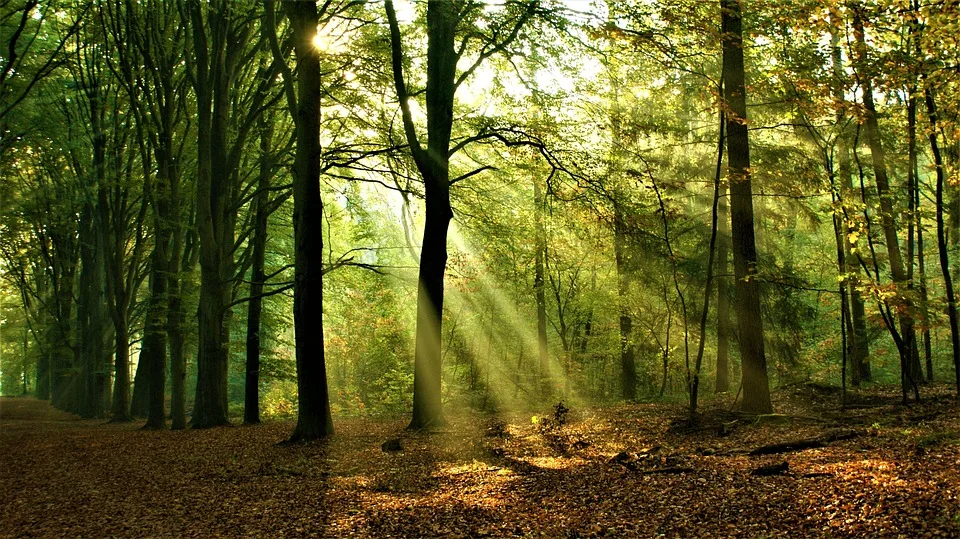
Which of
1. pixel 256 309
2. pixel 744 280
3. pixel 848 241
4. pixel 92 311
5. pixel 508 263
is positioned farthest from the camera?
pixel 92 311

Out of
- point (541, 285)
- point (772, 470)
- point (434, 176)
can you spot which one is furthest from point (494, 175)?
point (772, 470)

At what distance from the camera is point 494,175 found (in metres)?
18.0

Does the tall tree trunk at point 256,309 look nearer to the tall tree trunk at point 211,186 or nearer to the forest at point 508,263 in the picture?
the forest at point 508,263

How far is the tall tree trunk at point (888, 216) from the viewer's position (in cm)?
852

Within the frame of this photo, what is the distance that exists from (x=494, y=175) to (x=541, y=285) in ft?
17.6

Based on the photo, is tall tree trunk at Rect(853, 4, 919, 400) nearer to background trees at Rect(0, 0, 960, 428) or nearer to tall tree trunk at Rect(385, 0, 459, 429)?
background trees at Rect(0, 0, 960, 428)

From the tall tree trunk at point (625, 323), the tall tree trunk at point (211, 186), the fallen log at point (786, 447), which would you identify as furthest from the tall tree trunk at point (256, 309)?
the fallen log at point (786, 447)

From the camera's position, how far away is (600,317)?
2330cm

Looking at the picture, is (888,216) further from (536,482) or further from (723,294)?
(723,294)

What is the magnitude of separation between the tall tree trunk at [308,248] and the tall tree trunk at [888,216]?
8260 millimetres

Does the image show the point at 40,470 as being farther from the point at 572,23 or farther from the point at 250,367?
the point at 572,23

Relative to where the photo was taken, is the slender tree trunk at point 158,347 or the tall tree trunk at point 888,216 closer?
the tall tree trunk at point 888,216

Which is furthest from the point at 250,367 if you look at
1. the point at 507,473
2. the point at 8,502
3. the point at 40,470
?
the point at 507,473

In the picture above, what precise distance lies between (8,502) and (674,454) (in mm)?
8317
